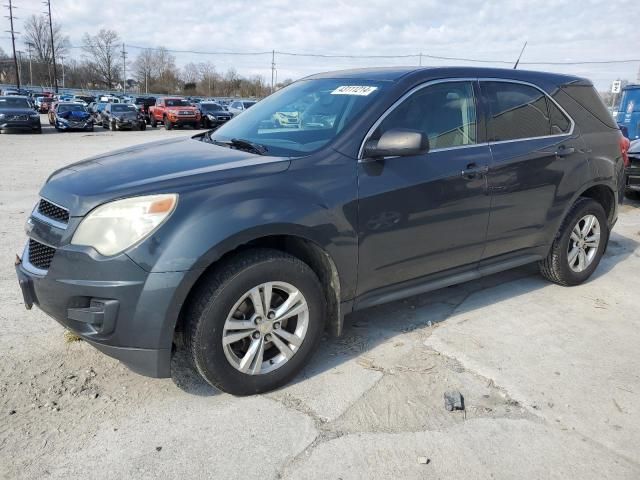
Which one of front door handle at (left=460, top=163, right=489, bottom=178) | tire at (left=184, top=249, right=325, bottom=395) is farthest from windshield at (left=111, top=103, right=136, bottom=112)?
tire at (left=184, top=249, right=325, bottom=395)

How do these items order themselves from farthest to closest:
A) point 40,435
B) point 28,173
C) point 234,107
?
point 234,107 < point 28,173 < point 40,435

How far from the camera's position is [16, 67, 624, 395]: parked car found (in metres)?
2.57

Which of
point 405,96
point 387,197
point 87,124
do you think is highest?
point 405,96

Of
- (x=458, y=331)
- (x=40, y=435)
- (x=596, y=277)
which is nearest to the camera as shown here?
(x=40, y=435)

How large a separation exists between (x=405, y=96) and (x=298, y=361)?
182 cm

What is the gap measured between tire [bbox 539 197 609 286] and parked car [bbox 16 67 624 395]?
0.67ft

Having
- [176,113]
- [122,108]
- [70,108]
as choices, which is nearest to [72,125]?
[70,108]

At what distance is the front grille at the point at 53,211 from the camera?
2.73 metres

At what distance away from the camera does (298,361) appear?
3.06m

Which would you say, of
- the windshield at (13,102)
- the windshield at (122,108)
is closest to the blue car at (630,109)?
the windshield at (122,108)

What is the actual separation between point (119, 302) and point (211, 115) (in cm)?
2884

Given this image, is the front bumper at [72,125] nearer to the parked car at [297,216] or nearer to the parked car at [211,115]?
the parked car at [211,115]

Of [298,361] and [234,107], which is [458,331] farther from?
[234,107]

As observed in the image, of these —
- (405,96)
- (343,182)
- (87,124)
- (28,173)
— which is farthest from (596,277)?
(87,124)
